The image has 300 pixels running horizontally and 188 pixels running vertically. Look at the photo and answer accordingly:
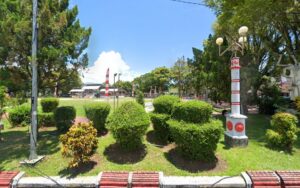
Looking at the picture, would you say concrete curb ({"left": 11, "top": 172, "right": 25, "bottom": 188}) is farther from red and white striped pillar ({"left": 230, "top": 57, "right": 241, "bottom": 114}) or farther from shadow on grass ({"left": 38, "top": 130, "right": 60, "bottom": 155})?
red and white striped pillar ({"left": 230, "top": 57, "right": 241, "bottom": 114})

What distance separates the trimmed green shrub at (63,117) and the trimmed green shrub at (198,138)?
458cm

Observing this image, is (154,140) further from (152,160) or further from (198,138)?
(198,138)

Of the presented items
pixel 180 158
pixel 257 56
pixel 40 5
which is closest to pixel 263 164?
pixel 180 158

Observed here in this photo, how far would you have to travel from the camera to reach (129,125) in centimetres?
689

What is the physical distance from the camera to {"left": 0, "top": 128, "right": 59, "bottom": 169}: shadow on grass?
7828 mm

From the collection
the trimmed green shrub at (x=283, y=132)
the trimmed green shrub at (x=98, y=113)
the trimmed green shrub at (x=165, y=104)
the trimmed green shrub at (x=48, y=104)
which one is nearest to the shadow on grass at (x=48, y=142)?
the trimmed green shrub at (x=98, y=113)

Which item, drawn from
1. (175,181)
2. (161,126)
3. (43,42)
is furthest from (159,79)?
(175,181)

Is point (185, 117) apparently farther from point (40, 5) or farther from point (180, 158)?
point (40, 5)

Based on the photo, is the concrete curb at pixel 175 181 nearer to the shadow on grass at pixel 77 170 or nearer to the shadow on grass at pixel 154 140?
the shadow on grass at pixel 77 170

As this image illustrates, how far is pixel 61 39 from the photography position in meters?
9.07

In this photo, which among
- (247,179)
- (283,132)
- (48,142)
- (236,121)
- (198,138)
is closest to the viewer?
(247,179)

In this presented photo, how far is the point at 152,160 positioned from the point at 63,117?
14.1 feet

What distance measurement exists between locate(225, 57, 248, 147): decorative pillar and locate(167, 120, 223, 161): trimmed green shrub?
152 centimetres

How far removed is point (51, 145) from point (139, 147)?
3.03m
